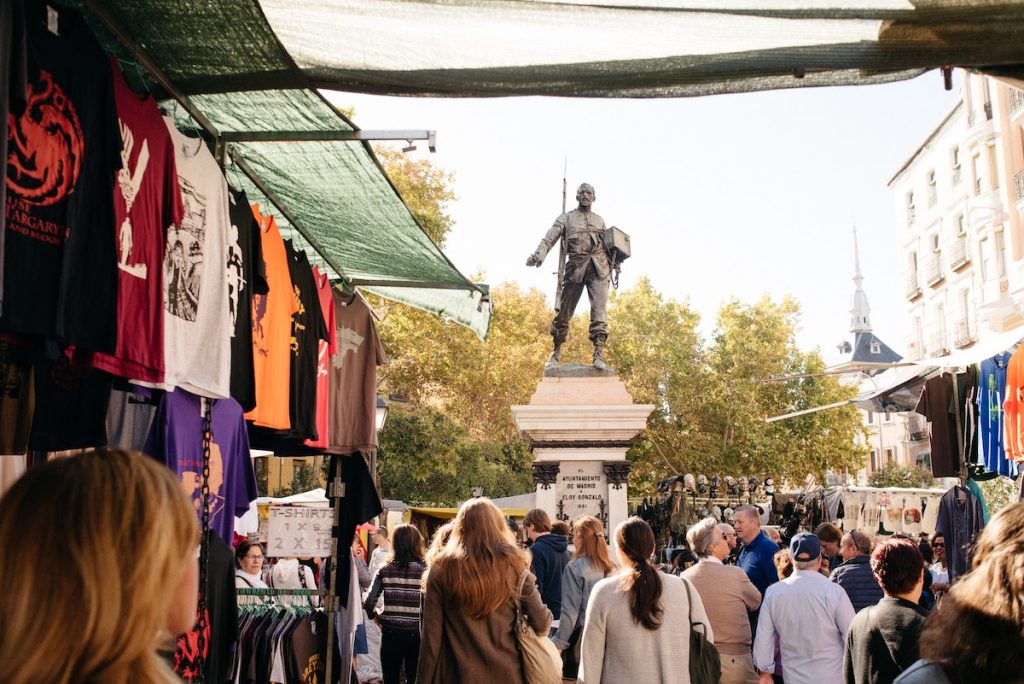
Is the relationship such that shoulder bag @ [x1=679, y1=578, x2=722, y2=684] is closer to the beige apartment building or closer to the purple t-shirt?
the purple t-shirt

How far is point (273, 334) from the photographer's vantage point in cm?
670

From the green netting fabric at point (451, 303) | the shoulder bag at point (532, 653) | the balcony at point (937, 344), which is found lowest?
the shoulder bag at point (532, 653)

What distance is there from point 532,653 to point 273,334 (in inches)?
113

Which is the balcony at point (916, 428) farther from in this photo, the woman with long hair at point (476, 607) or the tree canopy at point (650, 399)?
the woman with long hair at point (476, 607)

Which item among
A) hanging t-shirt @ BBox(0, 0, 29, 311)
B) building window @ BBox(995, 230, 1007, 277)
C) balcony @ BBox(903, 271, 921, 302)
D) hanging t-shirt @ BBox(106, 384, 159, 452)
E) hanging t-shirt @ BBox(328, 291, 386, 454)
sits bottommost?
hanging t-shirt @ BBox(106, 384, 159, 452)

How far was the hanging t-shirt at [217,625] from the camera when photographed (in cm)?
520

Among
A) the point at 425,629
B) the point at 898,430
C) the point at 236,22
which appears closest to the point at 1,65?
the point at 236,22

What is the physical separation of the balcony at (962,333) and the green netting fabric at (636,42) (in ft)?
133

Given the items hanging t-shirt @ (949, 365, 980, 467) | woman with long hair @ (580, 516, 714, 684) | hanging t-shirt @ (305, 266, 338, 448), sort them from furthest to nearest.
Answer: hanging t-shirt @ (949, 365, 980, 467), hanging t-shirt @ (305, 266, 338, 448), woman with long hair @ (580, 516, 714, 684)

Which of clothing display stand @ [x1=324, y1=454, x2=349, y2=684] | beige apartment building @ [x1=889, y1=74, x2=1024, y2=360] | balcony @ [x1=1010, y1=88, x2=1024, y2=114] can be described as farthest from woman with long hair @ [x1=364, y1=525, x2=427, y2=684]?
balcony @ [x1=1010, y1=88, x2=1024, y2=114]

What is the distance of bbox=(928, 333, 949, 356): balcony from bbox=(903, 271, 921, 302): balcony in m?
3.20

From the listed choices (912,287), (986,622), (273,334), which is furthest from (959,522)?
→ (912,287)

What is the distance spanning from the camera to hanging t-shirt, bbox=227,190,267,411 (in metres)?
5.71

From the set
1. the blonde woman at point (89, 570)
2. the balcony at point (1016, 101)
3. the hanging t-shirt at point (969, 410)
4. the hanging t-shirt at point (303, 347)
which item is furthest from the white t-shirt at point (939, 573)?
the balcony at point (1016, 101)
